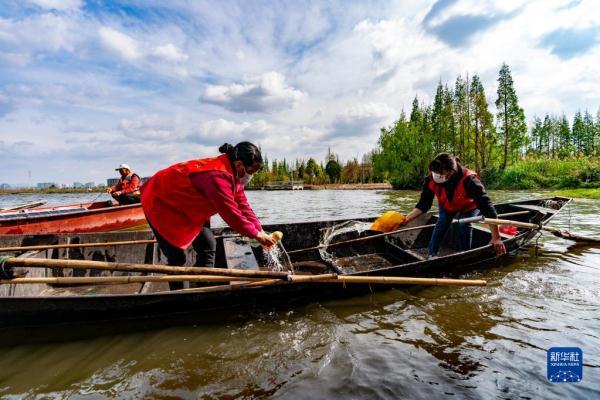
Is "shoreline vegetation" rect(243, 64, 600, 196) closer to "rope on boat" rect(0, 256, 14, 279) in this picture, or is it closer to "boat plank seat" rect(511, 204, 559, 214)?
"boat plank seat" rect(511, 204, 559, 214)

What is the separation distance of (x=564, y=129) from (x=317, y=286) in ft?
221

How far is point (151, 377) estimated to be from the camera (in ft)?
10.5

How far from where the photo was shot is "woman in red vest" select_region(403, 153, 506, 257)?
503 cm

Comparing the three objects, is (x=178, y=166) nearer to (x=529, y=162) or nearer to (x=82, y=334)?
(x=82, y=334)

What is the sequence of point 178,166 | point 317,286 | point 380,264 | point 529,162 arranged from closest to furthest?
point 178,166, point 317,286, point 380,264, point 529,162

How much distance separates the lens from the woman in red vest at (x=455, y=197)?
16.5 feet

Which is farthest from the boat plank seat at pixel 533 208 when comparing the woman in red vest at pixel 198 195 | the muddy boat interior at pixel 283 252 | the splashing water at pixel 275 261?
the woman in red vest at pixel 198 195

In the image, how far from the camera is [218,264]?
18.1ft

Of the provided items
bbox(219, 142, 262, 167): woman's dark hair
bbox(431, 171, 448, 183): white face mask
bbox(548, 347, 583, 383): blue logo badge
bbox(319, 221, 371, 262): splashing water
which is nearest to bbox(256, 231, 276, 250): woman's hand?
bbox(219, 142, 262, 167): woman's dark hair

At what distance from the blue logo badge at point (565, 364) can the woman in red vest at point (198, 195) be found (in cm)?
304

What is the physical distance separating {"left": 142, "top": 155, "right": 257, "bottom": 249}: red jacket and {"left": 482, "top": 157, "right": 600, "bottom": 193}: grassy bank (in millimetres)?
31352

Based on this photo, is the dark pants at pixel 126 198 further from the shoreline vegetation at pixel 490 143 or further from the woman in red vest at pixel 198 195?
A: the shoreline vegetation at pixel 490 143

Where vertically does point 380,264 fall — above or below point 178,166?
below

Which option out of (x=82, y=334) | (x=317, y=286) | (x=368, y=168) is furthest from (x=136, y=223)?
(x=368, y=168)
